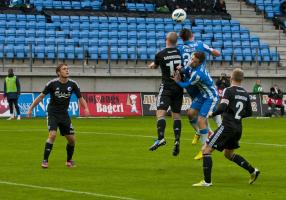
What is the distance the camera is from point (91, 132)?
94.6ft

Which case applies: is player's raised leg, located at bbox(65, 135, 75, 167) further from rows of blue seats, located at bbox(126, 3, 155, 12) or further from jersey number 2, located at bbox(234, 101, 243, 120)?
rows of blue seats, located at bbox(126, 3, 155, 12)

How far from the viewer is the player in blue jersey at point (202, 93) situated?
18406mm

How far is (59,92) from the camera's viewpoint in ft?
57.2

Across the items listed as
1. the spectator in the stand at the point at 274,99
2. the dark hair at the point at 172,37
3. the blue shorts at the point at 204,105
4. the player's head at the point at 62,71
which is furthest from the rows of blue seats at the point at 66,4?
the player's head at the point at 62,71

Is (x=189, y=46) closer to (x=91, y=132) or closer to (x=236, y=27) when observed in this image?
(x=91, y=132)

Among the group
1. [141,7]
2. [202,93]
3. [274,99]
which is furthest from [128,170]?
[141,7]

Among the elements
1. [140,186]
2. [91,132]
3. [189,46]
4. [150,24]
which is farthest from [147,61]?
[140,186]

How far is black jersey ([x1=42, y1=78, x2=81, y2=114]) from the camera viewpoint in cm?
1742

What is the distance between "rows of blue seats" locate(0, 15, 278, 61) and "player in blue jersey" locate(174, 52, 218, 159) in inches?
955

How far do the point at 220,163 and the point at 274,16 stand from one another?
114 ft

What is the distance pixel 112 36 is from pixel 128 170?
29.5m

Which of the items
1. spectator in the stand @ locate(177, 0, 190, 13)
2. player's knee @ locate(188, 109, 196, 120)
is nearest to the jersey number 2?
player's knee @ locate(188, 109, 196, 120)

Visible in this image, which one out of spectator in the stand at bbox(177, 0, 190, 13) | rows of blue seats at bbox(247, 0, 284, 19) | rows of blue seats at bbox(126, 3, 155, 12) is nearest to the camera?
rows of blue seats at bbox(126, 3, 155, 12)

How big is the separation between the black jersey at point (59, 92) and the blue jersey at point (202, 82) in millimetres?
2344
